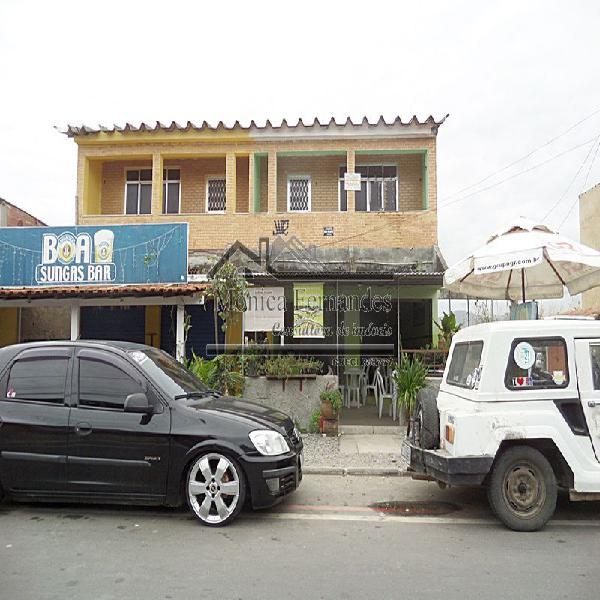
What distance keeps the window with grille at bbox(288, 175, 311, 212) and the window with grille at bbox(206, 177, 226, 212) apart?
5.99 feet

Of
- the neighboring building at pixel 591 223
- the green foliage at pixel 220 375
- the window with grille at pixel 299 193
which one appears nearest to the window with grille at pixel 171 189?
the window with grille at pixel 299 193

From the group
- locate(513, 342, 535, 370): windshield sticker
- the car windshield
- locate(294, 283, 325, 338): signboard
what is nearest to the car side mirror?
the car windshield

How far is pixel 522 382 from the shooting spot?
5262 mm

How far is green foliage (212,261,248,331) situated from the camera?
31.0ft

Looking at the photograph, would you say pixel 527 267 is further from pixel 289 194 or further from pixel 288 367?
pixel 289 194

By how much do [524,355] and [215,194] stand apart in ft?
36.9

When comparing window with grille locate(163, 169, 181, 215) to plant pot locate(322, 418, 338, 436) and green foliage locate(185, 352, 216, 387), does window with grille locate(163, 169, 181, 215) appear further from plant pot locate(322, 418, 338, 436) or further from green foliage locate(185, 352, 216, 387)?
plant pot locate(322, 418, 338, 436)

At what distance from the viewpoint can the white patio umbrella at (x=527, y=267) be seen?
7555mm

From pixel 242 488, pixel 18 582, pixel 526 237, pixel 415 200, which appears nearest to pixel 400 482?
pixel 242 488

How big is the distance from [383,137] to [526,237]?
21.7 ft

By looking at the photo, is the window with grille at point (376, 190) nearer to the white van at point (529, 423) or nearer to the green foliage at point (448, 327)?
the green foliage at point (448, 327)

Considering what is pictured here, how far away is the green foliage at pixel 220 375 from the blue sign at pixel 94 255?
2.28 m

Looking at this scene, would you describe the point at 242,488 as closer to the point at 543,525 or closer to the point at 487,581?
the point at 487,581

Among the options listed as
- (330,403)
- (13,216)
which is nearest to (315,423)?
(330,403)
